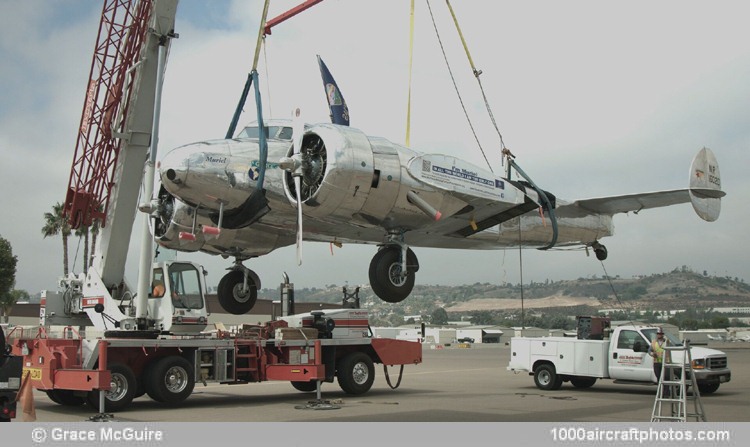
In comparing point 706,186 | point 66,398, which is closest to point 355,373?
point 66,398

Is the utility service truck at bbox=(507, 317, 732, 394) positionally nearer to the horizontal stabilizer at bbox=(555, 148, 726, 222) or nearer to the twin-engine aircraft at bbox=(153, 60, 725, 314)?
the horizontal stabilizer at bbox=(555, 148, 726, 222)

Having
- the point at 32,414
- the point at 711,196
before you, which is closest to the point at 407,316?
the point at 711,196

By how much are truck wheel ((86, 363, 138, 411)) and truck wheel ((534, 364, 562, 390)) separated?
12500 millimetres

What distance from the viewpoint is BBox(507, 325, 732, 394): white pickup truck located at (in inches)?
893

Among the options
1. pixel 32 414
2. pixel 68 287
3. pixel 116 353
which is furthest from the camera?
pixel 68 287

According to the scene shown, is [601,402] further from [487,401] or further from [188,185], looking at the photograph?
[188,185]

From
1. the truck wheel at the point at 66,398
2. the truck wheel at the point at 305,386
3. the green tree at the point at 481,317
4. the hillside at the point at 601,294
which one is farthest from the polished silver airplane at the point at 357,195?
the green tree at the point at 481,317

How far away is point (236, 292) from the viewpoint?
66.5 ft

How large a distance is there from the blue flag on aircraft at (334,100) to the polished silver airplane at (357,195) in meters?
1.47

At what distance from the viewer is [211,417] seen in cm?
1698

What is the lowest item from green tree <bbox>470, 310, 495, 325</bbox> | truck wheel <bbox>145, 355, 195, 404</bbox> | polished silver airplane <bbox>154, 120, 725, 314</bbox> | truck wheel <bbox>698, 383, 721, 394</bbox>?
truck wheel <bbox>698, 383, 721, 394</bbox>

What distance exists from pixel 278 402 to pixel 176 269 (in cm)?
438

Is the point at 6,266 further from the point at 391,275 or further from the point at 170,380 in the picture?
the point at 391,275

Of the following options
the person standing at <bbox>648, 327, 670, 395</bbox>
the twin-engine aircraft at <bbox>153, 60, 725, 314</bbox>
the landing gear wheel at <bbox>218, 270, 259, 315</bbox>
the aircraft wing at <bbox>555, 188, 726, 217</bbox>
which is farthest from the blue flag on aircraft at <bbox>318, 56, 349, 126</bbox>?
the person standing at <bbox>648, 327, 670, 395</bbox>
